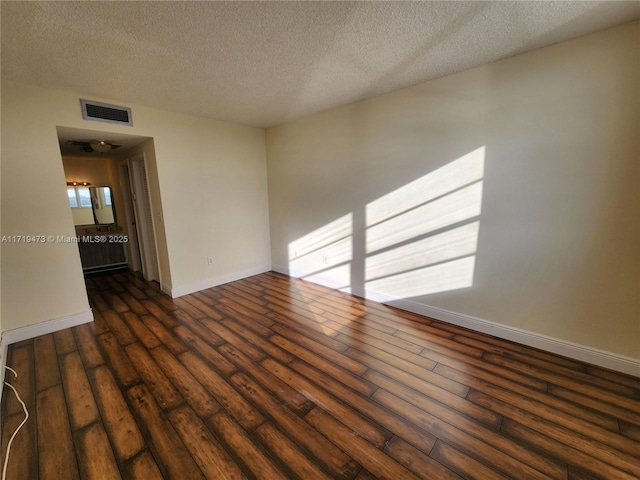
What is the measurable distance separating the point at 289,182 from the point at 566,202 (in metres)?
3.30

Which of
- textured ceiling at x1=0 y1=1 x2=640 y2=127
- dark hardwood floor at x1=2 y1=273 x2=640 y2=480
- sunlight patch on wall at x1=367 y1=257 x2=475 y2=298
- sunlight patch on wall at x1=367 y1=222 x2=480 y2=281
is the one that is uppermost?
textured ceiling at x1=0 y1=1 x2=640 y2=127

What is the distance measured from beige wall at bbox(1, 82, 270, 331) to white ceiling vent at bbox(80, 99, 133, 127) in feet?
0.18

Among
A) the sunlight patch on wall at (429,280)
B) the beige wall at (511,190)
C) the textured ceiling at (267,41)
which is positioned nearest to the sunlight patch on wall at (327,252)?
the beige wall at (511,190)

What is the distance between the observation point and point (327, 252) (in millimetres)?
3838

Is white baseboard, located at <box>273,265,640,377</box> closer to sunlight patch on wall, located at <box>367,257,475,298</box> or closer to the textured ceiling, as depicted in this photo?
sunlight patch on wall, located at <box>367,257,475,298</box>

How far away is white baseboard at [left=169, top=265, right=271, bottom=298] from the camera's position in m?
3.63

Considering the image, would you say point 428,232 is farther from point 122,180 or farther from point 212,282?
point 122,180

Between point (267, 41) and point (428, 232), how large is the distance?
2.24 meters

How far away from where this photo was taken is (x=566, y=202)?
205 cm

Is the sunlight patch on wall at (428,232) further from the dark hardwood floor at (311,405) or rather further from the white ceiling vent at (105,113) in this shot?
the white ceiling vent at (105,113)

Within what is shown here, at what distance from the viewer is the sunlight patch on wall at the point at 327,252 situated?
3576 millimetres

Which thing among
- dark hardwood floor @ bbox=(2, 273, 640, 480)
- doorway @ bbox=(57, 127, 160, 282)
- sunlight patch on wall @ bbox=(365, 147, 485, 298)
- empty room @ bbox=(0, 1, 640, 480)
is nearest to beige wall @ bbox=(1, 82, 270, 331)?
empty room @ bbox=(0, 1, 640, 480)

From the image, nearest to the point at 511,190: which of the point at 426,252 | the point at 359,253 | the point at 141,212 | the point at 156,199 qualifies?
the point at 426,252

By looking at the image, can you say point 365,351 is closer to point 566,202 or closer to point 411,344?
point 411,344
